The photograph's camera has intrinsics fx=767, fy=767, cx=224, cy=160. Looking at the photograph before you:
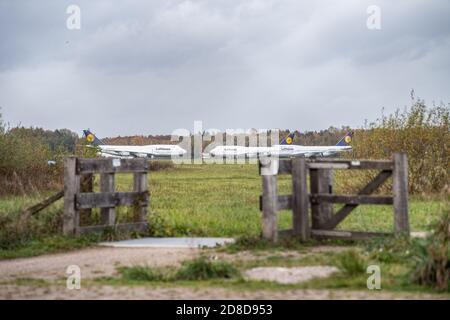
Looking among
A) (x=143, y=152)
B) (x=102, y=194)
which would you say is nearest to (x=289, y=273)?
(x=102, y=194)

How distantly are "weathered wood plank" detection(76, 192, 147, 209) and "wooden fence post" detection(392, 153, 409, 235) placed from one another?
5.24 m

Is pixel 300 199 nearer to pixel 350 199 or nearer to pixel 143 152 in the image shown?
pixel 350 199

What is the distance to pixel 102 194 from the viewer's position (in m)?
14.8

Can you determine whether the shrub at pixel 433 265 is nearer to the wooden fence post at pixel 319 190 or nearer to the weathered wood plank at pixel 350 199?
the weathered wood plank at pixel 350 199

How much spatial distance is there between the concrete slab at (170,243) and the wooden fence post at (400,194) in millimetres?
2952

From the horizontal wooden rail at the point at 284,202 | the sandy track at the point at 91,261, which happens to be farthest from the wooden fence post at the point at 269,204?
the sandy track at the point at 91,261

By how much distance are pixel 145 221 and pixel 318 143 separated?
428 ft

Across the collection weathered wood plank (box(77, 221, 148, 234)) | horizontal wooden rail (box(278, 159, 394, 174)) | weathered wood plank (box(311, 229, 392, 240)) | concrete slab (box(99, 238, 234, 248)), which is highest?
horizontal wooden rail (box(278, 159, 394, 174))

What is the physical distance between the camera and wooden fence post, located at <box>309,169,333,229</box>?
1405cm

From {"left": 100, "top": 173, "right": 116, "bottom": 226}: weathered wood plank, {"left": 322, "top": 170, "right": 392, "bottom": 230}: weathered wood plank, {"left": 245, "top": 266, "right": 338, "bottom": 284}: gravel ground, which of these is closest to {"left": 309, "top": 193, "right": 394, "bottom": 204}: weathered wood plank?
{"left": 322, "top": 170, "right": 392, "bottom": 230}: weathered wood plank

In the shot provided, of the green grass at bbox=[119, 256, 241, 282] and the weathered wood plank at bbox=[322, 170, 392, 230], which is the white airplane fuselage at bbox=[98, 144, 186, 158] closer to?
the weathered wood plank at bbox=[322, 170, 392, 230]

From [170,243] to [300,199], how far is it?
2.50m

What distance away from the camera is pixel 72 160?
14.5 metres
